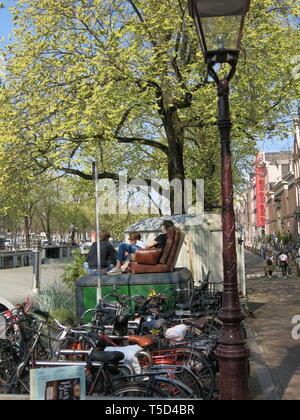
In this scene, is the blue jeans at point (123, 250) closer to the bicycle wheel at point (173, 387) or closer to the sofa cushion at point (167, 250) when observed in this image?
the sofa cushion at point (167, 250)

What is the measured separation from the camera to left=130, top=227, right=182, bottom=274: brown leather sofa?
9156mm

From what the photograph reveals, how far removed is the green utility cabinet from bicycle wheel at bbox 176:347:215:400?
320cm

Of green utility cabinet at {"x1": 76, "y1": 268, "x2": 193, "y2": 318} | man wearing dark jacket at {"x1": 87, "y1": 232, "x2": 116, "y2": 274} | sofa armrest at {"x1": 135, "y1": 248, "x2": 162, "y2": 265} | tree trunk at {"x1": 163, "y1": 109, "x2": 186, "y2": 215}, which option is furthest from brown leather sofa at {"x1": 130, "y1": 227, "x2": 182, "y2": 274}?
tree trunk at {"x1": 163, "y1": 109, "x2": 186, "y2": 215}

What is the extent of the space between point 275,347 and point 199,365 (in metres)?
3.60

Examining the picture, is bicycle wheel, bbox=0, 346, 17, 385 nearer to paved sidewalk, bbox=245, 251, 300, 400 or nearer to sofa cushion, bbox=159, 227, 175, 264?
paved sidewalk, bbox=245, 251, 300, 400

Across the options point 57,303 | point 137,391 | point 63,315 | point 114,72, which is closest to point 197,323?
point 137,391

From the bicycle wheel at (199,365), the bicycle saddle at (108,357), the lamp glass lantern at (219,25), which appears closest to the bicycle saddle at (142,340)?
the bicycle wheel at (199,365)

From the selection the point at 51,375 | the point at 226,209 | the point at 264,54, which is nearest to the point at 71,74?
the point at 264,54

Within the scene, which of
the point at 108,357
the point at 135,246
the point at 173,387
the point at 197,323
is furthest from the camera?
the point at 135,246

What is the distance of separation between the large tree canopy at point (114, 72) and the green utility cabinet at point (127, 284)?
5.53 metres

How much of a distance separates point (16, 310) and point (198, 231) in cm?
840

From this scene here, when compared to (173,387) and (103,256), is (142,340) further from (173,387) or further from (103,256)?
(103,256)

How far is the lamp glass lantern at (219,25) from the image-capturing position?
4.79 metres

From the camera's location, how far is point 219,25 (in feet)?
16.4
